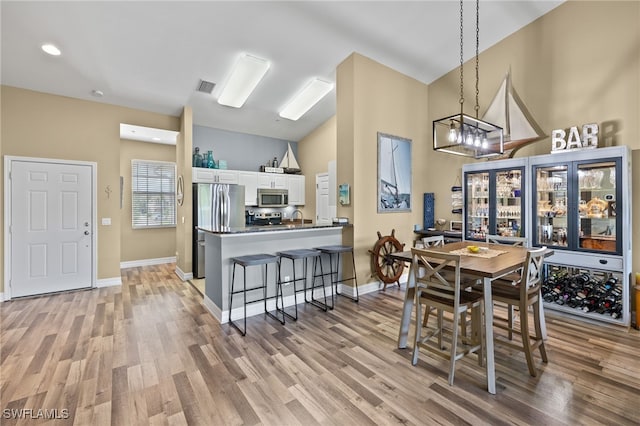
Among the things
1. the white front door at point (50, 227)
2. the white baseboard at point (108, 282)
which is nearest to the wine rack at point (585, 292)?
the white baseboard at point (108, 282)

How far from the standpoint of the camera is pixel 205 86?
4.62 meters

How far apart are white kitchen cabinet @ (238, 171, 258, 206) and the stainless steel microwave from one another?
0.11 meters

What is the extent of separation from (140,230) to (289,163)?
3685 millimetres

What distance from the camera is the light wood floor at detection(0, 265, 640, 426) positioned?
191 cm

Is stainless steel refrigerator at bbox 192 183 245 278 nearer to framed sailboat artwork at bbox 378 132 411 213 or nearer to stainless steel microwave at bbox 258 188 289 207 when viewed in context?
stainless steel microwave at bbox 258 188 289 207

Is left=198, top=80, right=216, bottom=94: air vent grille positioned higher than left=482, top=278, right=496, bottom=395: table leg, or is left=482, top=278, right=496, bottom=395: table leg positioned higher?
left=198, top=80, right=216, bottom=94: air vent grille

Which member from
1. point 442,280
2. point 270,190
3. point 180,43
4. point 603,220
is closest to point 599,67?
point 603,220

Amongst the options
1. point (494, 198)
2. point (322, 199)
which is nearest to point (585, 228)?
point (494, 198)

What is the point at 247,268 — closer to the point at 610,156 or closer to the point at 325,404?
the point at 325,404

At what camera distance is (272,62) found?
4199mm

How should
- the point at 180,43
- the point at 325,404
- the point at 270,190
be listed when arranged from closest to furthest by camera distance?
the point at 325,404 < the point at 180,43 < the point at 270,190

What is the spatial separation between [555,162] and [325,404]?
12.5ft

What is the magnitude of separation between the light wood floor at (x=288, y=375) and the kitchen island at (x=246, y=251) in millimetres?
242

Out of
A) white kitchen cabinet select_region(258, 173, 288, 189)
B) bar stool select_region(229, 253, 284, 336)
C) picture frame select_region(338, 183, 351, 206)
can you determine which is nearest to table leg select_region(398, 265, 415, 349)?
bar stool select_region(229, 253, 284, 336)
